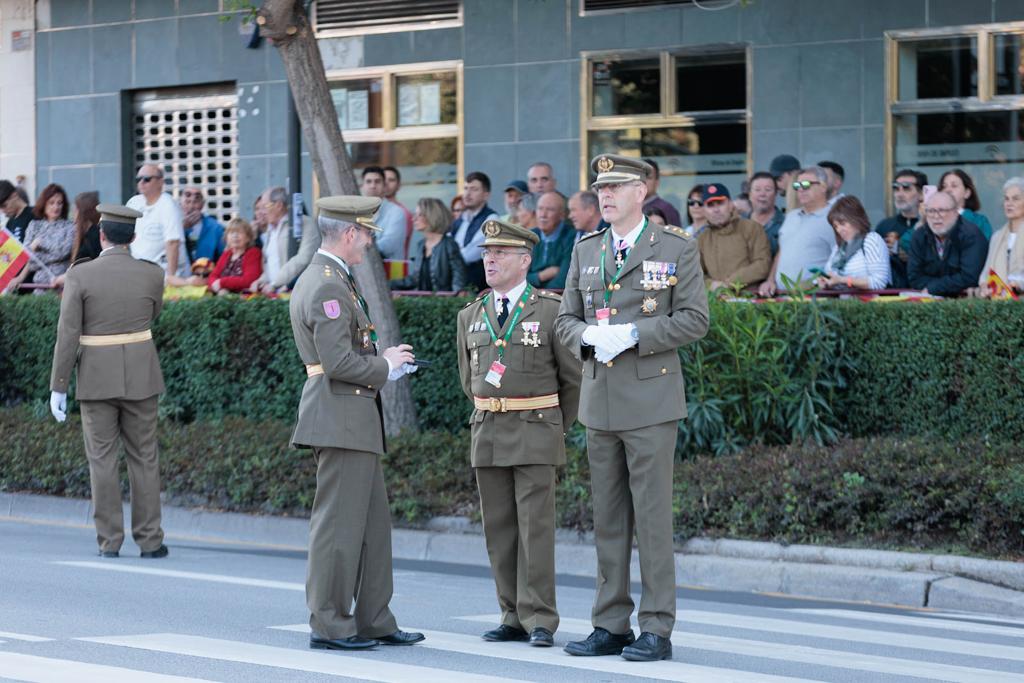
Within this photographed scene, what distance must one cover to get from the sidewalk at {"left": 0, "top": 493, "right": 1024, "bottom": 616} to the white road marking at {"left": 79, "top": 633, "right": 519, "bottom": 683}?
3.75 meters

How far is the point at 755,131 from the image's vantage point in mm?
18453

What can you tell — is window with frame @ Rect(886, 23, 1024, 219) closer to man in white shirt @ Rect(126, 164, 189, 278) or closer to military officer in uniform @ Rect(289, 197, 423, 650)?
man in white shirt @ Rect(126, 164, 189, 278)

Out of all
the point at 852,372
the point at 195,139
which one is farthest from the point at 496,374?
the point at 195,139

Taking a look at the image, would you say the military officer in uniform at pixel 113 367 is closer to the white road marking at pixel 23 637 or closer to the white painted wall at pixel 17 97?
the white road marking at pixel 23 637

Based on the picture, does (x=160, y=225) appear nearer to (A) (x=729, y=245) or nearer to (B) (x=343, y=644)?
(A) (x=729, y=245)

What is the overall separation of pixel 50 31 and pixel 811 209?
42.8 feet

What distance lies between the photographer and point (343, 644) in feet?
25.6

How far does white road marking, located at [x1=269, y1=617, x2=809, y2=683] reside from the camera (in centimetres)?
719

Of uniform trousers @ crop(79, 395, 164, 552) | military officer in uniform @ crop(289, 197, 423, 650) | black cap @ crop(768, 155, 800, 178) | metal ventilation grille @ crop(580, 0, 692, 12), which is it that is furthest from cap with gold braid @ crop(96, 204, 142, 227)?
metal ventilation grille @ crop(580, 0, 692, 12)

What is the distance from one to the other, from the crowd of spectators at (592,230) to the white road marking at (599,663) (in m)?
4.22

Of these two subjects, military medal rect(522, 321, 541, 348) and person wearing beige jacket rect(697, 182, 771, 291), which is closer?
military medal rect(522, 321, 541, 348)

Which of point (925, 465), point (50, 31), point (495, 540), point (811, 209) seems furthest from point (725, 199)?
point (50, 31)

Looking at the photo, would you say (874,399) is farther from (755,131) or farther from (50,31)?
(50,31)

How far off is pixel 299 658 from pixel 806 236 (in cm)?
761
